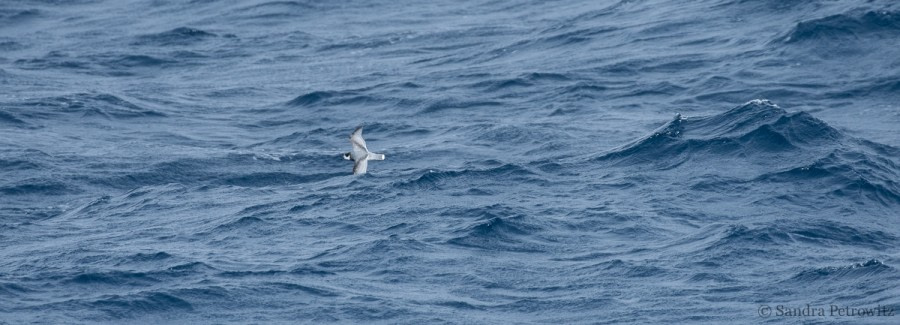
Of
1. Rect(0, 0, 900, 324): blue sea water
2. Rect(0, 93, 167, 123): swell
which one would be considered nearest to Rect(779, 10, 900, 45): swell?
Rect(0, 0, 900, 324): blue sea water

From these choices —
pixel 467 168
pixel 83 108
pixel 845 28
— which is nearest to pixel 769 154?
pixel 467 168

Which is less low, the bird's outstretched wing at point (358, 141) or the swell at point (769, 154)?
the bird's outstretched wing at point (358, 141)

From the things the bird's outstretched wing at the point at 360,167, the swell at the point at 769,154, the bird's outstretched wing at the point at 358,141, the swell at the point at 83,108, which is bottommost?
the swell at the point at 83,108

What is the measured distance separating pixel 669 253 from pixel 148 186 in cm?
1407

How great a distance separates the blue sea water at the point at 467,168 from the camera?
26844mm

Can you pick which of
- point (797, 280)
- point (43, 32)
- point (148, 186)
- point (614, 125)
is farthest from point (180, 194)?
point (43, 32)

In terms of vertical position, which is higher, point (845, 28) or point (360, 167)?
point (360, 167)

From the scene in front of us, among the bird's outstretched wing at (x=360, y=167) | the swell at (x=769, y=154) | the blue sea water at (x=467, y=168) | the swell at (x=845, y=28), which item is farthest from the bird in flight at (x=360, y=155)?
the swell at (x=845, y=28)

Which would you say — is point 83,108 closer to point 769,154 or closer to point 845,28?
point 769,154

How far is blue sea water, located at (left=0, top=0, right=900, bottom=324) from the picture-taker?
26.8 metres

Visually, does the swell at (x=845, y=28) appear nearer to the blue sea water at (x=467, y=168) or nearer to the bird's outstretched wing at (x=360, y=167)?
the blue sea water at (x=467, y=168)

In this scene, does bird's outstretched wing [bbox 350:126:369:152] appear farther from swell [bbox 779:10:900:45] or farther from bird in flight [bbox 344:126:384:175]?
swell [bbox 779:10:900:45]

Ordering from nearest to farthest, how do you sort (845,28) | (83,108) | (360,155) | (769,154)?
(360,155) < (769,154) < (845,28) < (83,108)

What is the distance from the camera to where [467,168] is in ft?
114
